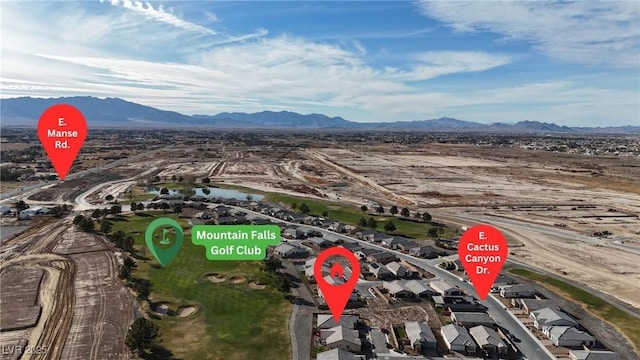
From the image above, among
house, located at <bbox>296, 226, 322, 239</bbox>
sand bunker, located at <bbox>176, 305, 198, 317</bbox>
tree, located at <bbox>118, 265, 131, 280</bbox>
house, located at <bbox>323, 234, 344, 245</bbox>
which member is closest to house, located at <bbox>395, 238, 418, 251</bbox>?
house, located at <bbox>323, 234, 344, 245</bbox>

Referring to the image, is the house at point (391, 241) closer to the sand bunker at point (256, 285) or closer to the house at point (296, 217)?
the house at point (296, 217)

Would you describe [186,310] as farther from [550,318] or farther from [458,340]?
[550,318]

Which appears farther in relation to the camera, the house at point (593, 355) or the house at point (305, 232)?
the house at point (305, 232)

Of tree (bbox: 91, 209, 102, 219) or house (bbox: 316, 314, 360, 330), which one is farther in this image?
tree (bbox: 91, 209, 102, 219)

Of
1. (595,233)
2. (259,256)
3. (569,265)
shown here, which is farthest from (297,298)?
(595,233)

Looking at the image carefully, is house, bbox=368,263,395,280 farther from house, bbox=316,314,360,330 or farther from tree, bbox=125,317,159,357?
tree, bbox=125,317,159,357

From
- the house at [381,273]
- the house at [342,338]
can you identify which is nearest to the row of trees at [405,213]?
the house at [381,273]
